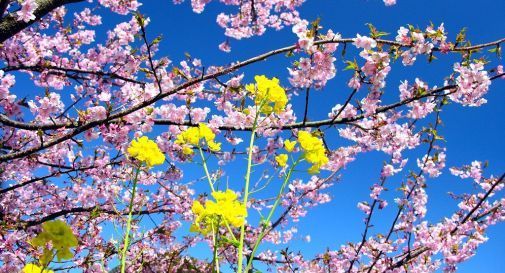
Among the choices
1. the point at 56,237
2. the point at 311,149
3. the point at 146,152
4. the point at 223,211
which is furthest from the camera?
the point at 311,149

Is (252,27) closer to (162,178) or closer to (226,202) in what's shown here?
(162,178)

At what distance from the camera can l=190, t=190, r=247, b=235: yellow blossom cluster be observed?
1766mm

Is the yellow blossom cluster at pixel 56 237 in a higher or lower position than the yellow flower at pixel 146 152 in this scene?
lower

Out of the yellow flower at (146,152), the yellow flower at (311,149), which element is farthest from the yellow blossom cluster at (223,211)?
the yellow flower at (311,149)

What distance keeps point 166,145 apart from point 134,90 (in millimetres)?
1065

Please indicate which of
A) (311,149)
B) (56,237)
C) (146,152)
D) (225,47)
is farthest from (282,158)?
(225,47)

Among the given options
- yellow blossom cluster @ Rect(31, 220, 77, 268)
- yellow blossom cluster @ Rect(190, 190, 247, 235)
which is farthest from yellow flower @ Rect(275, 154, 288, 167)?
yellow blossom cluster @ Rect(31, 220, 77, 268)

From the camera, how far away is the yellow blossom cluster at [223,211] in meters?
1.77

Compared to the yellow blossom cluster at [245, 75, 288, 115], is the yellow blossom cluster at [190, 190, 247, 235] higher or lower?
lower

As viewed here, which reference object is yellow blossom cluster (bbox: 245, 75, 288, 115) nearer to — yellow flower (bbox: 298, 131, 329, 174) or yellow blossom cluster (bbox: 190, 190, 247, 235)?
yellow flower (bbox: 298, 131, 329, 174)

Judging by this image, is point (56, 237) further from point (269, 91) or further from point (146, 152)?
point (269, 91)

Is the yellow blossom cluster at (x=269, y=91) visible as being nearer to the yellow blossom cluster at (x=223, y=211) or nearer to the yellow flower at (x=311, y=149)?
the yellow flower at (x=311, y=149)

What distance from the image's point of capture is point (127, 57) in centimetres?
720

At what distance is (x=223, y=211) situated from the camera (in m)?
1.76
